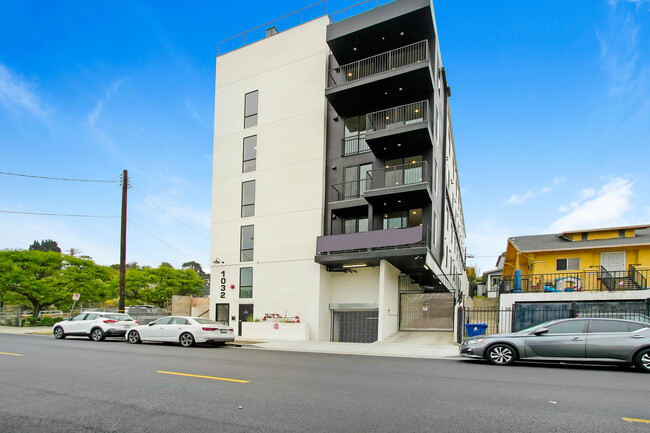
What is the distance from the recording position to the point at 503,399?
21.6 feet

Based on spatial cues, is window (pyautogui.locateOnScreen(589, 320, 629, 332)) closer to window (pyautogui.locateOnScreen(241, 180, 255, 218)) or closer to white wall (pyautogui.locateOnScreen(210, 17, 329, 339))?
white wall (pyautogui.locateOnScreen(210, 17, 329, 339))

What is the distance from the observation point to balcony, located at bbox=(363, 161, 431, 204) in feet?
64.4

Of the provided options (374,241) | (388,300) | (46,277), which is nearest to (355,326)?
(388,300)

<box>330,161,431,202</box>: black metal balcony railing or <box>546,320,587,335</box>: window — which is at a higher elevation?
<box>330,161,431,202</box>: black metal balcony railing

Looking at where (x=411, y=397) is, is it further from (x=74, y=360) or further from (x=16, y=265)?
(x=16, y=265)

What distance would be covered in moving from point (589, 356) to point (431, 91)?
1487cm

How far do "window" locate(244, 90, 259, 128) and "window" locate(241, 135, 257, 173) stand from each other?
96 centimetres

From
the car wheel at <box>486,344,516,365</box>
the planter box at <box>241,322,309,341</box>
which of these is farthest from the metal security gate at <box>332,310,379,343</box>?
the car wheel at <box>486,344,516,365</box>

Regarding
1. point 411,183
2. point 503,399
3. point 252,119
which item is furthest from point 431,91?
point 503,399

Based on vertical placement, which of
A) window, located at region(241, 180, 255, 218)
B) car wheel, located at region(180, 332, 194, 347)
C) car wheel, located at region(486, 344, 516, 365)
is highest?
window, located at region(241, 180, 255, 218)

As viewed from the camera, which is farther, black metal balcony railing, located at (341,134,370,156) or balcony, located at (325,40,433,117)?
black metal balcony railing, located at (341,134,370,156)

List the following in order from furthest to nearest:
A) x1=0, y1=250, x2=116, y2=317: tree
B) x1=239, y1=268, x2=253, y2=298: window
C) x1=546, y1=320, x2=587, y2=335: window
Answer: x1=0, y1=250, x2=116, y2=317: tree < x1=239, y1=268, x2=253, y2=298: window < x1=546, y1=320, x2=587, y2=335: window

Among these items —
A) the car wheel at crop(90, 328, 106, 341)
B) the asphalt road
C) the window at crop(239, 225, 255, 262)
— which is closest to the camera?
the asphalt road

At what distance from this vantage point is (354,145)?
23203 mm
